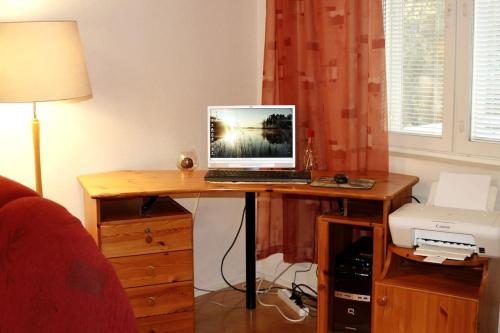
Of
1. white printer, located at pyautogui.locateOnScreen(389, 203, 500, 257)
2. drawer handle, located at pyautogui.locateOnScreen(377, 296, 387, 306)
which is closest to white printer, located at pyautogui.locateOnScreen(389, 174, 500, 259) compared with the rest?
white printer, located at pyautogui.locateOnScreen(389, 203, 500, 257)

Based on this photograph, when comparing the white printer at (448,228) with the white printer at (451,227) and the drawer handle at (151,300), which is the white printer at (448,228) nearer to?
the white printer at (451,227)

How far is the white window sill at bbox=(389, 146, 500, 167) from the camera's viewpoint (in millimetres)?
2765

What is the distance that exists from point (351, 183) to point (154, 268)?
90 centimetres

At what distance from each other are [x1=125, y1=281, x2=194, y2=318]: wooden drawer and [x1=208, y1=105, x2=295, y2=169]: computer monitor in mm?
585

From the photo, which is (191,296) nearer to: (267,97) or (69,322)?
(267,97)

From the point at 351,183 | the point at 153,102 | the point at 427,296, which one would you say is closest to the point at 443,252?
the point at 427,296

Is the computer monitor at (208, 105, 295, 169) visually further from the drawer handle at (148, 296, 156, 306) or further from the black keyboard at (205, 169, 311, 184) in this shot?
the drawer handle at (148, 296, 156, 306)

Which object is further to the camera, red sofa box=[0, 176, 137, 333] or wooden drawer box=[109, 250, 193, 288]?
wooden drawer box=[109, 250, 193, 288]

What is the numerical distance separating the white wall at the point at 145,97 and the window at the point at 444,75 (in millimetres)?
848

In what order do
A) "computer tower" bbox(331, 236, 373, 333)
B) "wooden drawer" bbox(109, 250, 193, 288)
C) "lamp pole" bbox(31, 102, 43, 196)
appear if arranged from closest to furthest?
"lamp pole" bbox(31, 102, 43, 196) → "wooden drawer" bbox(109, 250, 193, 288) → "computer tower" bbox(331, 236, 373, 333)

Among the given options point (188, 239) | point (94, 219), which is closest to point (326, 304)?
point (188, 239)

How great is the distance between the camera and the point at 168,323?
9.22 feet

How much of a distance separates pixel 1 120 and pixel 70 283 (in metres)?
1.84

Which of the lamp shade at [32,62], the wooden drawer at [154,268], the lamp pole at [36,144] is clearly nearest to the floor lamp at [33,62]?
the lamp shade at [32,62]
